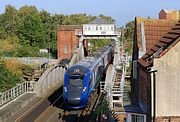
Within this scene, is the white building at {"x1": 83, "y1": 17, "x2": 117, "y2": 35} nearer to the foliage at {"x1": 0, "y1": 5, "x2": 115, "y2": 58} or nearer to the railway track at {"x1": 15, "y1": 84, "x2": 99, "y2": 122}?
the foliage at {"x1": 0, "y1": 5, "x2": 115, "y2": 58}

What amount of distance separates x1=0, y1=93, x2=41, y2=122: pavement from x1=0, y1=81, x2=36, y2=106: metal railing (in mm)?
409

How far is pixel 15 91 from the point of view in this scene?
93.7 ft

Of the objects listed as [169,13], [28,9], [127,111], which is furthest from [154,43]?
[28,9]

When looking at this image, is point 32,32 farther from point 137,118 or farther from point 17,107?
point 137,118

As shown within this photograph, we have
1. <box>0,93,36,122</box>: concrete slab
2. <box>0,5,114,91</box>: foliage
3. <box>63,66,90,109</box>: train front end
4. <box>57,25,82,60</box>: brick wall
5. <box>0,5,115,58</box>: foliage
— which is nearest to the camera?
<box>0,93,36,122</box>: concrete slab

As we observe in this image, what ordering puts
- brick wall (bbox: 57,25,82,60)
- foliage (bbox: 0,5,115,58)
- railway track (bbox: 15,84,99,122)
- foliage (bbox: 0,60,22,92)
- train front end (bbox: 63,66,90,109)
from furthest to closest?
foliage (bbox: 0,5,115,58)
brick wall (bbox: 57,25,82,60)
foliage (bbox: 0,60,22,92)
train front end (bbox: 63,66,90,109)
railway track (bbox: 15,84,99,122)

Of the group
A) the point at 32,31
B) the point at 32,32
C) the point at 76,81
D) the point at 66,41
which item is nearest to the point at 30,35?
the point at 32,32

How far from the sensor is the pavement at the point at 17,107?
74.7 feet

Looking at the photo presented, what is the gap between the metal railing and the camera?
25622mm

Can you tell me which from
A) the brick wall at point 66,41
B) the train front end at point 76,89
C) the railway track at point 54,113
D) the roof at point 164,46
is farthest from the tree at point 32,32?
the roof at point 164,46

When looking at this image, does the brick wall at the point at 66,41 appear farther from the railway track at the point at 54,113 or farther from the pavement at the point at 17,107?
the pavement at the point at 17,107

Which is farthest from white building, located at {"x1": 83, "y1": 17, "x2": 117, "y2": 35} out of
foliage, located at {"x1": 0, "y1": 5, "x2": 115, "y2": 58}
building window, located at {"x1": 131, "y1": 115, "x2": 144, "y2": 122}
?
building window, located at {"x1": 131, "y1": 115, "x2": 144, "y2": 122}

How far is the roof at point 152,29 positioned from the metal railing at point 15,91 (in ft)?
35.4

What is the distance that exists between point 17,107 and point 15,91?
3.93 m
